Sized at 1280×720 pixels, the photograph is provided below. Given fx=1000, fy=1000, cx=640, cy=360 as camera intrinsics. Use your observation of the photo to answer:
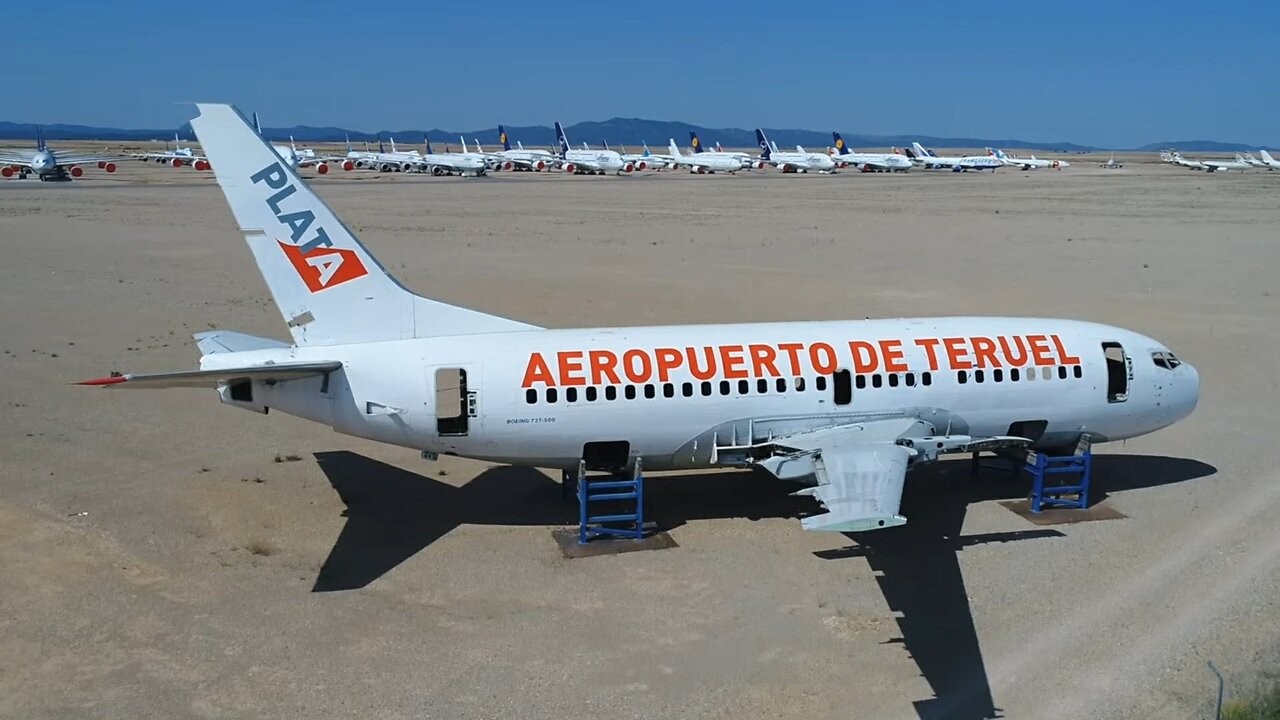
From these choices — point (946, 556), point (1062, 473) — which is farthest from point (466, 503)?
point (1062, 473)

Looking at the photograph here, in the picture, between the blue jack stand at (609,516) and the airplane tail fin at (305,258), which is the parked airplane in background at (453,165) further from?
the blue jack stand at (609,516)

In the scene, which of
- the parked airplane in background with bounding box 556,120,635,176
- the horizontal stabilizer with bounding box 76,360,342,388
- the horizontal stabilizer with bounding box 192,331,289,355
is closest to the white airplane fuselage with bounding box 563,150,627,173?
the parked airplane in background with bounding box 556,120,635,176

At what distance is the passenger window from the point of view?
883 inches

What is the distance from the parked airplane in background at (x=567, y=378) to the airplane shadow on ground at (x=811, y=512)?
4.87ft

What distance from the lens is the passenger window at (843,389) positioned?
2244cm

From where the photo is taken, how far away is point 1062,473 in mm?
24031

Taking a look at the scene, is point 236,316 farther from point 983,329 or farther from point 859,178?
point 859,178

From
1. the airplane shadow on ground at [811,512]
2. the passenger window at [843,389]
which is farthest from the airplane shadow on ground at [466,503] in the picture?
the passenger window at [843,389]

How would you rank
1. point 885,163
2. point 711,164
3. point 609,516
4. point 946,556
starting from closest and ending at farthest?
point 946,556, point 609,516, point 711,164, point 885,163

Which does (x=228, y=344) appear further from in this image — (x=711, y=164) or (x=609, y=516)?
(x=711, y=164)

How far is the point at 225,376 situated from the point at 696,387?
31.8 ft

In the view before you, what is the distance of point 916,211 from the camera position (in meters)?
98.5

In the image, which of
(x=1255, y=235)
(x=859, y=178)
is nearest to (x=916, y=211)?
(x=1255, y=235)

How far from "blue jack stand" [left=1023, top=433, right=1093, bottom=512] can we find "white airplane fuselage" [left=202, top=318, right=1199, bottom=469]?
57 centimetres
